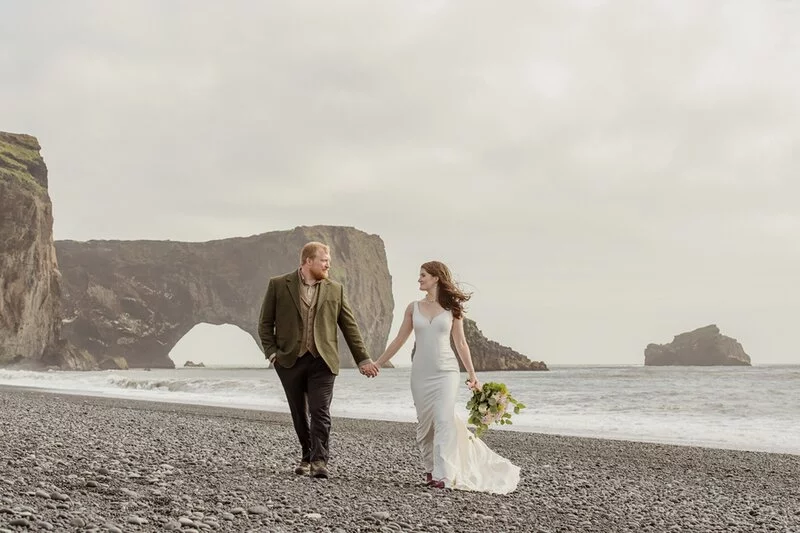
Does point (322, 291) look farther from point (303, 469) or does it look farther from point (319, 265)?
point (303, 469)

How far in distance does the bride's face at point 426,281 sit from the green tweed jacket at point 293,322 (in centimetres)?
70

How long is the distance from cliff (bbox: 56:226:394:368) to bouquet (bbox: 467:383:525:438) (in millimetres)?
115639

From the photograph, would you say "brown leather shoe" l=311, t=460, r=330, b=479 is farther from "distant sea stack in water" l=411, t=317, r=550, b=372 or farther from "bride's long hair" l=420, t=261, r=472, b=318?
"distant sea stack in water" l=411, t=317, r=550, b=372

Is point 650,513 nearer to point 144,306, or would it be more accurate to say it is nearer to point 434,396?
point 434,396

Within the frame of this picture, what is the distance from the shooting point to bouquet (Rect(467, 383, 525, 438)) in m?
7.38

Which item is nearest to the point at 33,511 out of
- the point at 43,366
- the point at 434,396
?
the point at 434,396

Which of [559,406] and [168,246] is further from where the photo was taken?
[168,246]

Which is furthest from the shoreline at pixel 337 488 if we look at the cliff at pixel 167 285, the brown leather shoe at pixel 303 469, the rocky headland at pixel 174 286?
the cliff at pixel 167 285

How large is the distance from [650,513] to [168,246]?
13197 cm

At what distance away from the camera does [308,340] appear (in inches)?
266

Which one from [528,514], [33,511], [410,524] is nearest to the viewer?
[33,511]

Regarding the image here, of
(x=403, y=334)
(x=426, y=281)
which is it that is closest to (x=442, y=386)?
(x=403, y=334)

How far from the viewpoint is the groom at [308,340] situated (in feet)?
22.1

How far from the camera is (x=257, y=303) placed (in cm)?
12800
